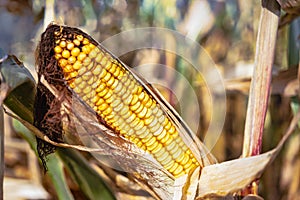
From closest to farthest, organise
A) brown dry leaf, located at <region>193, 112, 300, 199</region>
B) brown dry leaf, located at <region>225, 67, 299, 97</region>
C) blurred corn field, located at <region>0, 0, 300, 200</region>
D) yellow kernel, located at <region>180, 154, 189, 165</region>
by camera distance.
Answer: brown dry leaf, located at <region>193, 112, 300, 199</region> → yellow kernel, located at <region>180, 154, 189, 165</region> → brown dry leaf, located at <region>225, 67, 299, 97</region> → blurred corn field, located at <region>0, 0, 300, 200</region>

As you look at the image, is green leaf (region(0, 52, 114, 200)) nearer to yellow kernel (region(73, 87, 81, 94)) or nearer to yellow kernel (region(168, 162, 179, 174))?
yellow kernel (region(73, 87, 81, 94))

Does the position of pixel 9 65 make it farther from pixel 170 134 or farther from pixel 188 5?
pixel 188 5

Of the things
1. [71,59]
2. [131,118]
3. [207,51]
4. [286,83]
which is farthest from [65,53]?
[207,51]

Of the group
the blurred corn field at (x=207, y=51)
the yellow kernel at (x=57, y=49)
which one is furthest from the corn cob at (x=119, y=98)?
the blurred corn field at (x=207, y=51)

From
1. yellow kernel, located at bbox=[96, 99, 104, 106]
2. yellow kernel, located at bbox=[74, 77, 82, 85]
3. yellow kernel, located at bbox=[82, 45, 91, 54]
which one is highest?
yellow kernel, located at bbox=[82, 45, 91, 54]

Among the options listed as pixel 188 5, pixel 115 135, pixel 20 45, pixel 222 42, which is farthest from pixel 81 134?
pixel 222 42

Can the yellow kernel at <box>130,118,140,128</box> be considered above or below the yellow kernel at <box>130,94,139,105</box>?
below

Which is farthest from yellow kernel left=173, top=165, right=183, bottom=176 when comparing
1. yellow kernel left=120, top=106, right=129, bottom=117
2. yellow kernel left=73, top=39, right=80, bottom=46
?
yellow kernel left=73, top=39, right=80, bottom=46
